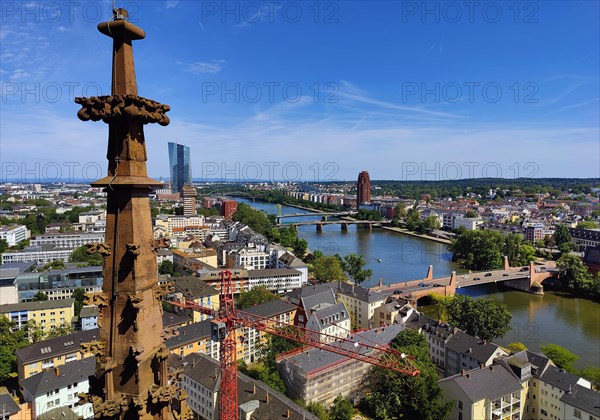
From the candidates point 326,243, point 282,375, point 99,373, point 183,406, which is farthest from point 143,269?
point 326,243

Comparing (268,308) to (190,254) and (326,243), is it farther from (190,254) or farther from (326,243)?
(326,243)

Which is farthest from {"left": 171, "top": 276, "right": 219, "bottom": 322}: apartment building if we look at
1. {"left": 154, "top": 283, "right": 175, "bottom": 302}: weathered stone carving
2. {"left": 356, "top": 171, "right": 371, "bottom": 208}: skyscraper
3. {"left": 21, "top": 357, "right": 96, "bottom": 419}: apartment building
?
{"left": 356, "top": 171, "right": 371, "bottom": 208}: skyscraper

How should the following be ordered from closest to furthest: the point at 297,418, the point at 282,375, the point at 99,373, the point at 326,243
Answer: the point at 99,373
the point at 297,418
the point at 282,375
the point at 326,243

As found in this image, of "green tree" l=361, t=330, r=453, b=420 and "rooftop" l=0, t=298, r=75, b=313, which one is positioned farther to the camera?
"rooftop" l=0, t=298, r=75, b=313

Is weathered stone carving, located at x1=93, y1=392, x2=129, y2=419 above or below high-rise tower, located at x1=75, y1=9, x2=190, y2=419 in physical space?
below

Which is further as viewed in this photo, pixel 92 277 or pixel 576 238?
pixel 576 238

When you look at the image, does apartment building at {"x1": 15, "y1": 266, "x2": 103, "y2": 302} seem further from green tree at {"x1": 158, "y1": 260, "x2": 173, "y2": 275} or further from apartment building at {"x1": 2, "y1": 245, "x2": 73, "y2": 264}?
apartment building at {"x1": 2, "y1": 245, "x2": 73, "y2": 264}

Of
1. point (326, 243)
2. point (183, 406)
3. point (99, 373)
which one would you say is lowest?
point (326, 243)
